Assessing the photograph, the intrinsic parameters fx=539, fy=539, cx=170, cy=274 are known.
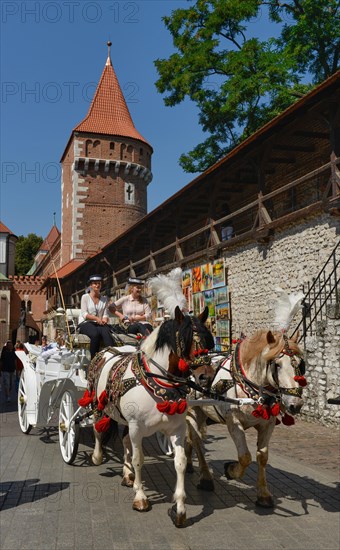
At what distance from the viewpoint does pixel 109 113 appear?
48.9 m

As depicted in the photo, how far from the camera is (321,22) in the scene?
70.5 ft

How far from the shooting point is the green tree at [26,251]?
82.2m

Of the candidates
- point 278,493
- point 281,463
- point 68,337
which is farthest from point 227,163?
point 278,493

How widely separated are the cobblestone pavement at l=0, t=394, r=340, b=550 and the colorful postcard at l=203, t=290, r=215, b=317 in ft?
30.5

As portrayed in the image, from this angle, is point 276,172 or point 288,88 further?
point 288,88

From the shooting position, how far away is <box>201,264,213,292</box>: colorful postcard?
17906 millimetres

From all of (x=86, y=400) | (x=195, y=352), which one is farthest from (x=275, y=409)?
(x=86, y=400)

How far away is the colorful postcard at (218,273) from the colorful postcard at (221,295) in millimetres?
159

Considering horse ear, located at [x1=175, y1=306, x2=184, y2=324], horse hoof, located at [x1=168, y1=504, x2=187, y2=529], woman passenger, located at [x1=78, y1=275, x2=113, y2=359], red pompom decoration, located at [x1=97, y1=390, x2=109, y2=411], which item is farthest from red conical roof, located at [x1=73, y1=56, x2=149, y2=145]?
horse hoof, located at [x1=168, y1=504, x2=187, y2=529]

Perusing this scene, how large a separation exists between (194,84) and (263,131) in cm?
1226

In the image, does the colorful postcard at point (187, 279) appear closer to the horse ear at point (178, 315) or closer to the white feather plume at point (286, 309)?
the white feather plume at point (286, 309)

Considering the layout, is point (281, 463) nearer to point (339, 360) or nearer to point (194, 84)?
point (339, 360)

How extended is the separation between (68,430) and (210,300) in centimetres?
1102

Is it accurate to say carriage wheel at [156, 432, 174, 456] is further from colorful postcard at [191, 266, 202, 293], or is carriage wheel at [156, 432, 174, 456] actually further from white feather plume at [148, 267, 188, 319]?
colorful postcard at [191, 266, 202, 293]
